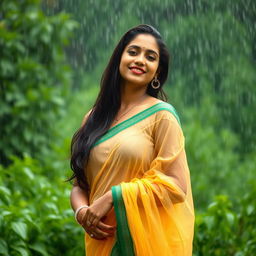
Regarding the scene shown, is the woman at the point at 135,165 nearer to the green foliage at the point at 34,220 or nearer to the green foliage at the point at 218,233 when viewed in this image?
the green foliage at the point at 34,220

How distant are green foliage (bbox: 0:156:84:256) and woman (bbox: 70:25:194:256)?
24.9 inches

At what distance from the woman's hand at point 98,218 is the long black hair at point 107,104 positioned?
25cm

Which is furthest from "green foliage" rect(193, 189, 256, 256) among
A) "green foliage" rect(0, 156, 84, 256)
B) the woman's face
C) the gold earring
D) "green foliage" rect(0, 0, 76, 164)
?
"green foliage" rect(0, 0, 76, 164)

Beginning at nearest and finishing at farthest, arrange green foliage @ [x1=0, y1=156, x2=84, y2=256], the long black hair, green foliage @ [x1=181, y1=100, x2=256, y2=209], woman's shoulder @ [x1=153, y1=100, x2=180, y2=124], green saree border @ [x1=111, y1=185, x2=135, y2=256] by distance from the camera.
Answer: green saree border @ [x1=111, y1=185, x2=135, y2=256] → woman's shoulder @ [x1=153, y1=100, x2=180, y2=124] → the long black hair → green foliage @ [x1=0, y1=156, x2=84, y2=256] → green foliage @ [x1=181, y1=100, x2=256, y2=209]

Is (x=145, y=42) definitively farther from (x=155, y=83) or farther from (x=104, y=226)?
(x=104, y=226)

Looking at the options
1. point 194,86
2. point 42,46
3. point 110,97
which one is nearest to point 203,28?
point 194,86

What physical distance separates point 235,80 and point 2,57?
5264mm

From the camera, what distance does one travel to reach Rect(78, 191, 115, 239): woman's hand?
2762mm

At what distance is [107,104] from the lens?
309cm

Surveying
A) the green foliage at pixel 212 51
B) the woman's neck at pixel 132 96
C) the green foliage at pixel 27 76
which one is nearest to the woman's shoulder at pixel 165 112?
the woman's neck at pixel 132 96

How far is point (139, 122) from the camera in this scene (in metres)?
2.88

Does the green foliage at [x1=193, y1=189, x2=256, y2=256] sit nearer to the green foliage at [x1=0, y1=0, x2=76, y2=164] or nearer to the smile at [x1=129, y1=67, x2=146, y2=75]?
the smile at [x1=129, y1=67, x2=146, y2=75]

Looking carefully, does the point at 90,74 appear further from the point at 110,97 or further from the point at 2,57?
the point at 110,97

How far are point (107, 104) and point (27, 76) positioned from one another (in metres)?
3.42
